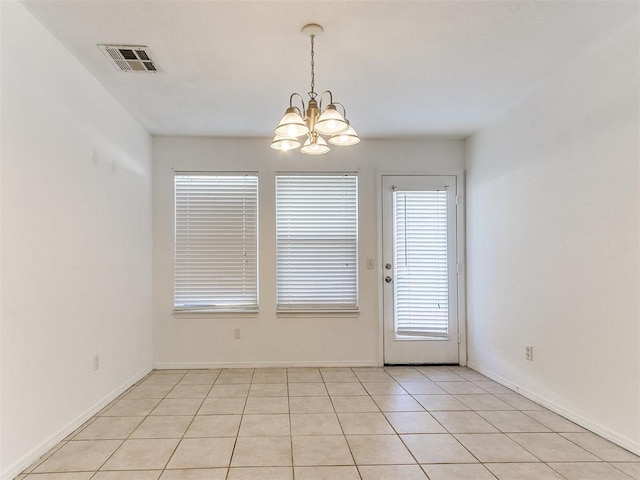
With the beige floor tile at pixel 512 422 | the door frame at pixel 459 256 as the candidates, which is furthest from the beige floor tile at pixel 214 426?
the door frame at pixel 459 256

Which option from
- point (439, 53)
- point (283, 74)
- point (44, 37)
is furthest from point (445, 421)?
point (44, 37)

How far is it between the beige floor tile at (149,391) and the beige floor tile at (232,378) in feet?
1.50

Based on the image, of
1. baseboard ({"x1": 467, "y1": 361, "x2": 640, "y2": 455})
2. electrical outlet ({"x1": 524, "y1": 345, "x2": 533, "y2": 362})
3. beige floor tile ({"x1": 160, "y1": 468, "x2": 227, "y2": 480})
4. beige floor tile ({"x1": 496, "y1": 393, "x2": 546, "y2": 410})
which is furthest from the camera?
electrical outlet ({"x1": 524, "y1": 345, "x2": 533, "y2": 362})

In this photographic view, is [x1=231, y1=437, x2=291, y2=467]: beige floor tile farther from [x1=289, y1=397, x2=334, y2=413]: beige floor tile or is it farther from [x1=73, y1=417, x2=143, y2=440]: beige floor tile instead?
[x1=73, y1=417, x2=143, y2=440]: beige floor tile

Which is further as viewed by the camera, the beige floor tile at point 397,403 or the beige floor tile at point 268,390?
the beige floor tile at point 268,390

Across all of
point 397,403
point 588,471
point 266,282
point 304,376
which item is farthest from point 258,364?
point 588,471

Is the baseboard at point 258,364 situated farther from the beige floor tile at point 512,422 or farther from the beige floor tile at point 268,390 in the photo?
the beige floor tile at point 512,422

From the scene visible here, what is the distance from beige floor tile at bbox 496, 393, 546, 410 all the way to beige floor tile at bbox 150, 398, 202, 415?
2.45m

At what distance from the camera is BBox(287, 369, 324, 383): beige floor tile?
3791 mm

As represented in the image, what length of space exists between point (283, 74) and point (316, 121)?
34.9 inches

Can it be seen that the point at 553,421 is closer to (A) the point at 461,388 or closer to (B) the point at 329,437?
(A) the point at 461,388

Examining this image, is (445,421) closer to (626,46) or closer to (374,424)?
(374,424)

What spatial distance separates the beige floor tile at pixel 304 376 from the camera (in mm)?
3791

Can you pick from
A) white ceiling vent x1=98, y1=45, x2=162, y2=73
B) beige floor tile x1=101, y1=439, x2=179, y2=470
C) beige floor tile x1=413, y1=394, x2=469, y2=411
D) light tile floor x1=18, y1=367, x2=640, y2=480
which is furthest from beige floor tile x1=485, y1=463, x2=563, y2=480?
white ceiling vent x1=98, y1=45, x2=162, y2=73
